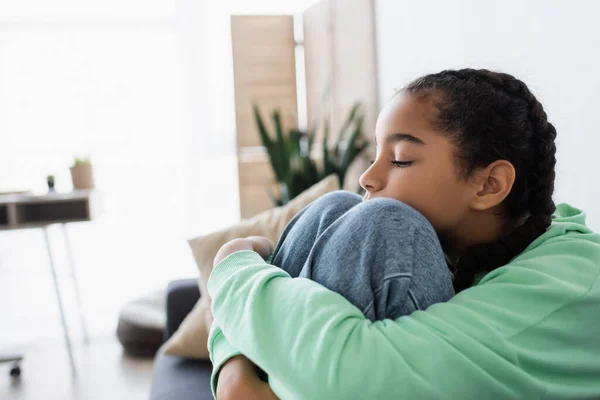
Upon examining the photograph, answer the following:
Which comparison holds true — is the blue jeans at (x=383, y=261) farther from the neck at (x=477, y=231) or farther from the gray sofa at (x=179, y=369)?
the gray sofa at (x=179, y=369)

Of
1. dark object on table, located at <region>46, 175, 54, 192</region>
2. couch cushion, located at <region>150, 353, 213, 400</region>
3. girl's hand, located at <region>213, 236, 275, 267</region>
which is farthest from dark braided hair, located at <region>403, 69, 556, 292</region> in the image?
dark object on table, located at <region>46, 175, 54, 192</region>

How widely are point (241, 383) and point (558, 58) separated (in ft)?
4.61

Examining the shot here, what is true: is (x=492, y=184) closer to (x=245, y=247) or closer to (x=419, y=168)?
(x=419, y=168)

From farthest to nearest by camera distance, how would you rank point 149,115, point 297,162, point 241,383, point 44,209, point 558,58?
point 149,115 → point 297,162 → point 44,209 → point 558,58 → point 241,383

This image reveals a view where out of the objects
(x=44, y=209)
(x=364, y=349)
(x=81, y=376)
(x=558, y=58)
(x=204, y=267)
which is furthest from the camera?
(x=44, y=209)

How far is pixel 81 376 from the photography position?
343cm

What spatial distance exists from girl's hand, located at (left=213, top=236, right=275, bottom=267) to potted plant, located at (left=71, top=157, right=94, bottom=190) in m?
3.02

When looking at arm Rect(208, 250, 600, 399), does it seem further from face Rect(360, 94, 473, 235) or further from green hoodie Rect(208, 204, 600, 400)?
face Rect(360, 94, 473, 235)

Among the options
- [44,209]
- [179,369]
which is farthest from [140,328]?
[179,369]

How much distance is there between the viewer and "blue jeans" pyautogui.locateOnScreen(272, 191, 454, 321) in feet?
2.30

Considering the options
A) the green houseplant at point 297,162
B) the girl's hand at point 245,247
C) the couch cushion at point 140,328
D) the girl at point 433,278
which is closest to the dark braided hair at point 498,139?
the girl at point 433,278

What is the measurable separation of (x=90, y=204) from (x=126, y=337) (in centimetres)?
79

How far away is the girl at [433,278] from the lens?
680 millimetres

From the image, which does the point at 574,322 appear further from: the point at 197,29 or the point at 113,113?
the point at 113,113
